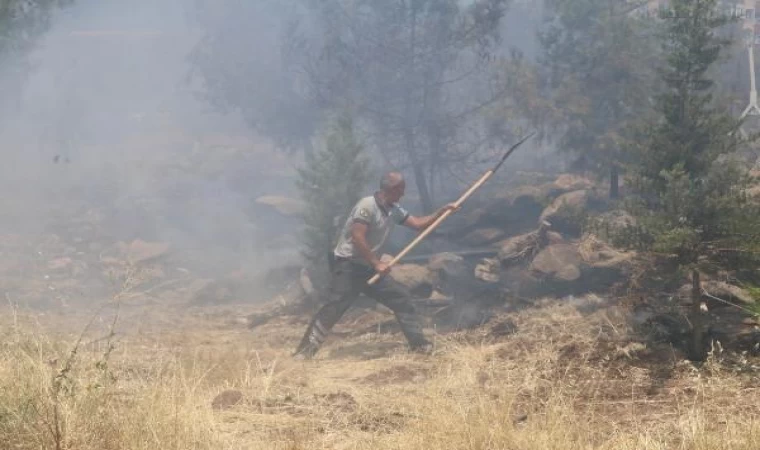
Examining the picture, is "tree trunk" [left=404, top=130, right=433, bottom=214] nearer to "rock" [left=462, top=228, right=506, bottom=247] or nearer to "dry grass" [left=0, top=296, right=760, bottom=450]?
"rock" [left=462, top=228, right=506, bottom=247]

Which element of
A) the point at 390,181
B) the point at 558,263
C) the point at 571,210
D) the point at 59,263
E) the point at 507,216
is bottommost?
the point at 59,263

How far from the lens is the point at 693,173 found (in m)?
5.60

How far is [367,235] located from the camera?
6.51 m

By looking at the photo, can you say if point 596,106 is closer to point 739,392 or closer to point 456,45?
point 456,45

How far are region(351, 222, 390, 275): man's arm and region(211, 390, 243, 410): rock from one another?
219cm

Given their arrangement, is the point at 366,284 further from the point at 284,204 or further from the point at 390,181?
the point at 284,204

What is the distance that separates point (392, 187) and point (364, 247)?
25.9 inches

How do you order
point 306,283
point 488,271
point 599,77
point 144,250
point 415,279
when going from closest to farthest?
1. point 415,279
2. point 488,271
3. point 306,283
4. point 599,77
5. point 144,250

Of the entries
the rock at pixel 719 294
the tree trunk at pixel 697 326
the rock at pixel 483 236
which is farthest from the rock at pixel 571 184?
the tree trunk at pixel 697 326

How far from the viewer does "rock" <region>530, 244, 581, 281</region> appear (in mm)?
8445

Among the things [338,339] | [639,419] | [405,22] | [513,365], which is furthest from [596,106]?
[639,419]

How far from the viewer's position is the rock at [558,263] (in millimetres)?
8445

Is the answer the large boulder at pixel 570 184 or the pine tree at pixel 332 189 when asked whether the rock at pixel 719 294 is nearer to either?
the pine tree at pixel 332 189

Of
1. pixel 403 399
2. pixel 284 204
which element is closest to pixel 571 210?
pixel 403 399
